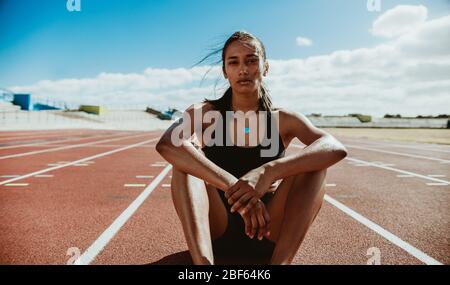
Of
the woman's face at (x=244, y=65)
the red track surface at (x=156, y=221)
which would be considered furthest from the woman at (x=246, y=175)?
the red track surface at (x=156, y=221)

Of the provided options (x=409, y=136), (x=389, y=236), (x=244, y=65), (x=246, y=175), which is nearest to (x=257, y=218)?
(x=246, y=175)

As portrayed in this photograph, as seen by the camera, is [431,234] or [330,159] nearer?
[330,159]

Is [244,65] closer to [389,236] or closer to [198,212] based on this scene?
[198,212]

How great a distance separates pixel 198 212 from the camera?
7.28 feet

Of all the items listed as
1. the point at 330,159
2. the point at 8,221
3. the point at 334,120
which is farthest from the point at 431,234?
the point at 334,120

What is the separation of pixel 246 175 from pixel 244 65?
844 millimetres

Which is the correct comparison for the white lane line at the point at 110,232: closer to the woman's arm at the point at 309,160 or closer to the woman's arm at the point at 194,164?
the woman's arm at the point at 194,164

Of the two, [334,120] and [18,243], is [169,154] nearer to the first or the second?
[18,243]

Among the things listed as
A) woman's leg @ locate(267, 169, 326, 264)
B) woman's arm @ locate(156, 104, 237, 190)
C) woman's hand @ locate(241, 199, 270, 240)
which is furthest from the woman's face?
woman's hand @ locate(241, 199, 270, 240)

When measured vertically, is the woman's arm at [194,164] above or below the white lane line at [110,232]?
→ above

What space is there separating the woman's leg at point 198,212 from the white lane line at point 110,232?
3.33 feet

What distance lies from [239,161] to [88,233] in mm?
1762

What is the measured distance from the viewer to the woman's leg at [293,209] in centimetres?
220

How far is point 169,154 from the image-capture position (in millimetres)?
2418
